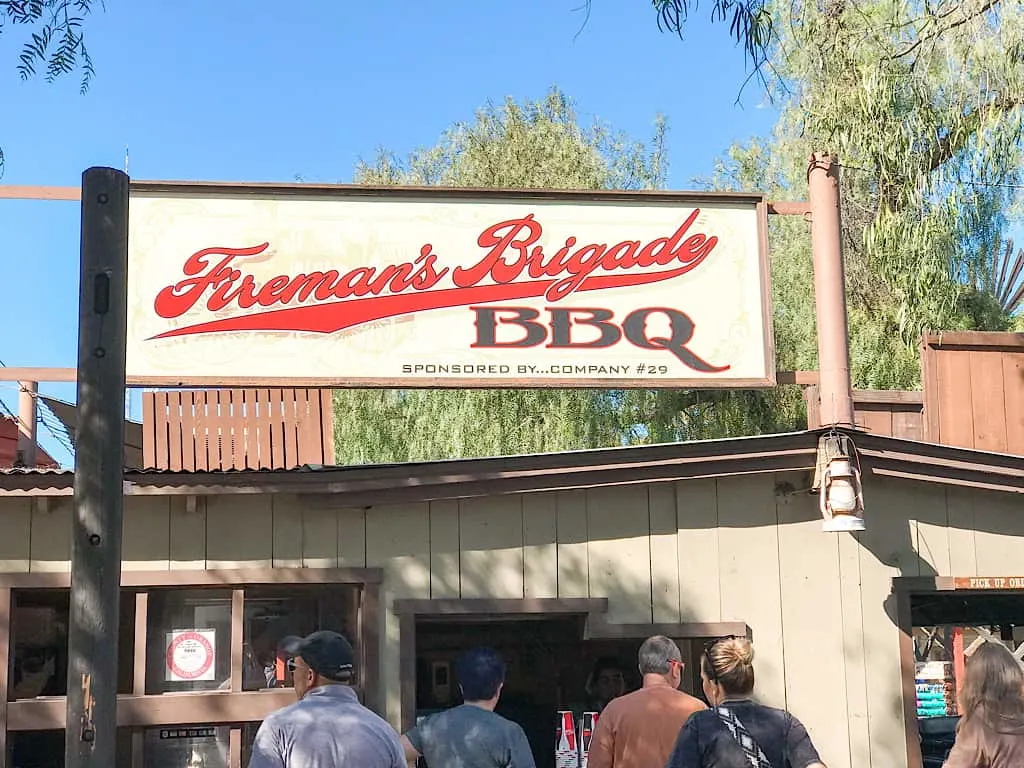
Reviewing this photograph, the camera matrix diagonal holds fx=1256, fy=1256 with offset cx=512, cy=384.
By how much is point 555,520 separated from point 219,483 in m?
1.93

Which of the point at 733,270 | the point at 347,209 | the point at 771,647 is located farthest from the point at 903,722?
the point at 347,209

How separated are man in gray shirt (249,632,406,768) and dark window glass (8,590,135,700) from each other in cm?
320

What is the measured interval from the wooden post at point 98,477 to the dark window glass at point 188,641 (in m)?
3.49

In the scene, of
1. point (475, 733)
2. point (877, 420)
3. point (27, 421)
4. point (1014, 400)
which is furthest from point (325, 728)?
point (1014, 400)

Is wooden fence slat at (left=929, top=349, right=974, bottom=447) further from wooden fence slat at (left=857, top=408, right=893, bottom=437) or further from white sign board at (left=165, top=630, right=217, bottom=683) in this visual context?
white sign board at (left=165, top=630, right=217, bottom=683)

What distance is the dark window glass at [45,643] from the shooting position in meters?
6.87

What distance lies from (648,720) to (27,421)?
452 cm

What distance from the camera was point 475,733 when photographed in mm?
4430

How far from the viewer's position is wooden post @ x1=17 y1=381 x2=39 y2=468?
25.1 feet

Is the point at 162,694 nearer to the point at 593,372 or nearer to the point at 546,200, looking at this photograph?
the point at 593,372

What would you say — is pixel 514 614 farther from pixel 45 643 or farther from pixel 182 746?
pixel 45 643

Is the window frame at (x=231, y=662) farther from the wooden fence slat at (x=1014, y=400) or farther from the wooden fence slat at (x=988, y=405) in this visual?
the wooden fence slat at (x=1014, y=400)

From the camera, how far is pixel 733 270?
805 centimetres

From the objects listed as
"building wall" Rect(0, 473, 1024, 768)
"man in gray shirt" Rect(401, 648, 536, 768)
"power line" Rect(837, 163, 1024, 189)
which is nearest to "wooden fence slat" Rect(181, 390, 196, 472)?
"building wall" Rect(0, 473, 1024, 768)
